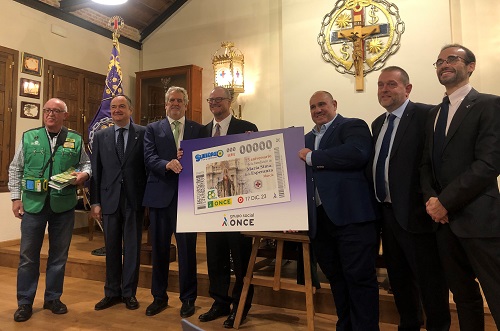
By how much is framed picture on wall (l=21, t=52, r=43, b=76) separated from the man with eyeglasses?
2240 mm

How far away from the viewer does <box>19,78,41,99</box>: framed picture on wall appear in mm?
4410

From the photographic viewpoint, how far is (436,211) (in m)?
1.67

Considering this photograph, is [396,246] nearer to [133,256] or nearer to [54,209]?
[133,256]

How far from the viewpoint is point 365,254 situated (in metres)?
1.90

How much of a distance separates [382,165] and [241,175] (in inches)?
30.1

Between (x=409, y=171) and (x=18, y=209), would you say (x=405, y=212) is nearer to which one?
(x=409, y=171)

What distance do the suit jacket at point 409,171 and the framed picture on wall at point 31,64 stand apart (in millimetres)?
4326

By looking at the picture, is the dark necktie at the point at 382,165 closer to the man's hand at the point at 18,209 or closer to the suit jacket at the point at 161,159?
the suit jacket at the point at 161,159

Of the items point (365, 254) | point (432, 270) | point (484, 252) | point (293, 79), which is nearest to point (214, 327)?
point (365, 254)

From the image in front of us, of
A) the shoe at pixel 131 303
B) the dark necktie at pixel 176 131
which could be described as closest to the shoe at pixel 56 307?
the shoe at pixel 131 303

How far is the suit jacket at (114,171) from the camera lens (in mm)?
2691

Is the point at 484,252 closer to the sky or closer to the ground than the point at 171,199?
closer to the ground

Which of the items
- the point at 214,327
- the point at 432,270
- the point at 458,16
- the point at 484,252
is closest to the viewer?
the point at 484,252

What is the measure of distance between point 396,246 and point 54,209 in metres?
2.22
